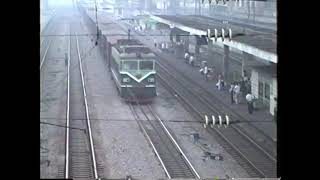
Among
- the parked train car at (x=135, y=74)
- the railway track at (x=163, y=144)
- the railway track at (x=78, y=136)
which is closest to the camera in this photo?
the railway track at (x=78, y=136)

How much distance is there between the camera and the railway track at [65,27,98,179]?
552 cm

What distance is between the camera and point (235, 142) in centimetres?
677

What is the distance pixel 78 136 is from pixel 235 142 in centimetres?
234

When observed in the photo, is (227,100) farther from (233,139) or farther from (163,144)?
(163,144)

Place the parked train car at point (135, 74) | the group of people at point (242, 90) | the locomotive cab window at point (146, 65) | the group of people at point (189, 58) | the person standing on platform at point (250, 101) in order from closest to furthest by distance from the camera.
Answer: the person standing on platform at point (250, 101)
the group of people at point (242, 90)
the parked train car at point (135, 74)
the locomotive cab window at point (146, 65)
the group of people at point (189, 58)

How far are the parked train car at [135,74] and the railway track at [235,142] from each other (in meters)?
0.66

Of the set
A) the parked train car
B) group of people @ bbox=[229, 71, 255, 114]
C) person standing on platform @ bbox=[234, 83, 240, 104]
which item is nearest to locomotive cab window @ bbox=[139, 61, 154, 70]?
the parked train car

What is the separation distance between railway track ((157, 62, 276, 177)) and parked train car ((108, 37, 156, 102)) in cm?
66

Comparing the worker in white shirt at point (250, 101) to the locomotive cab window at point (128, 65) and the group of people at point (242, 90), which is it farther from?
the locomotive cab window at point (128, 65)

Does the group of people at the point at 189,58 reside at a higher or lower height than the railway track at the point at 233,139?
higher

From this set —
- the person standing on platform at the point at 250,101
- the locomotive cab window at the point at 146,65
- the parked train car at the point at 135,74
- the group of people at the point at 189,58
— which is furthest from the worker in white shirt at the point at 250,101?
the group of people at the point at 189,58

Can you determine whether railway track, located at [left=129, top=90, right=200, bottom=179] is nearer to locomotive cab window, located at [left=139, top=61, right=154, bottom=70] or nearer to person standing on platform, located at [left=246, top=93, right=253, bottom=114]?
locomotive cab window, located at [left=139, top=61, right=154, bottom=70]

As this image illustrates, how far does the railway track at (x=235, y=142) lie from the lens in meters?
5.71

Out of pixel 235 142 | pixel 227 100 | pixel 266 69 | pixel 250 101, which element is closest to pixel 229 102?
pixel 227 100
